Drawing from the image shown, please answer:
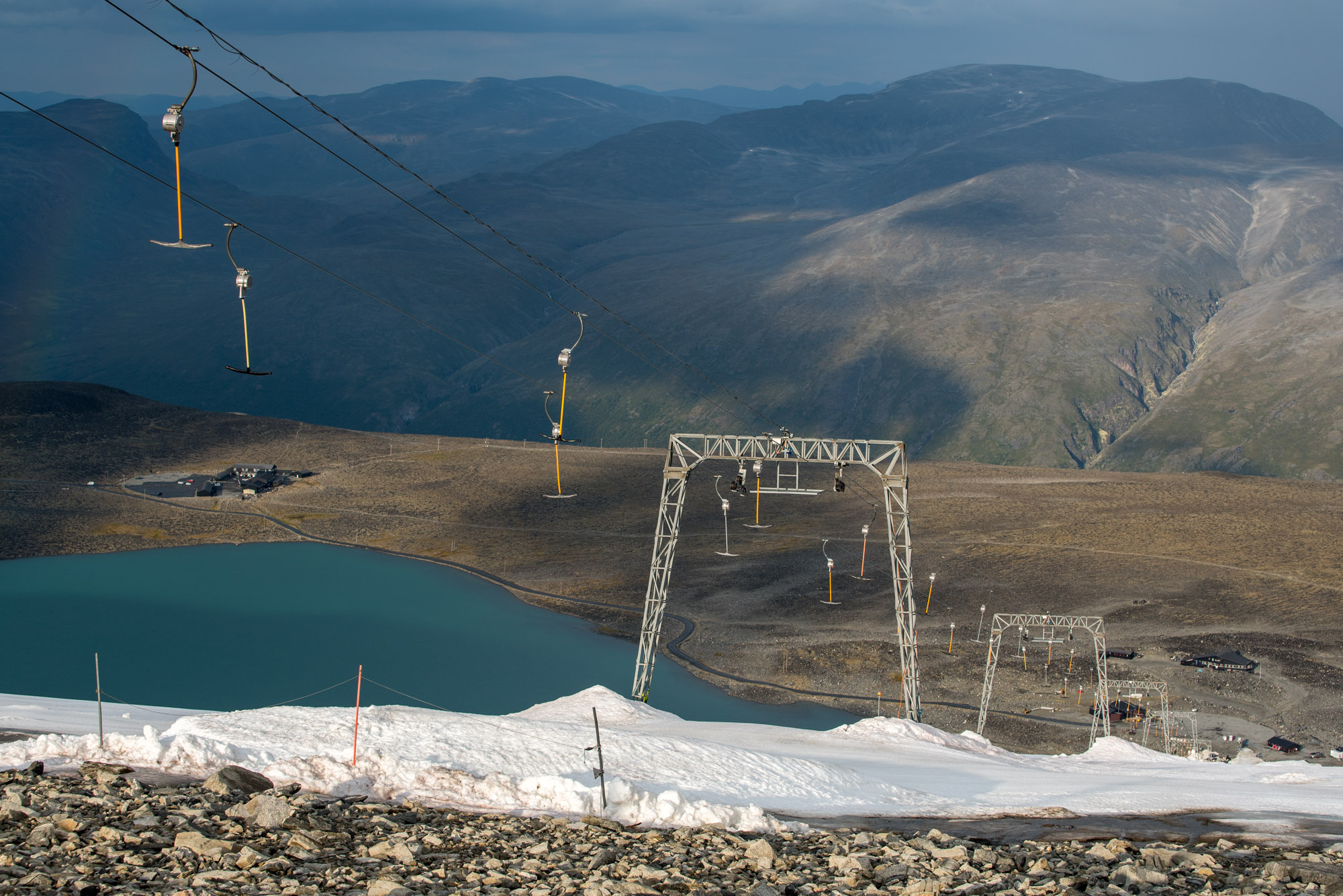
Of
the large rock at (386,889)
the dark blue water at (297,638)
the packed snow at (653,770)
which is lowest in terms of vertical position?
the dark blue water at (297,638)

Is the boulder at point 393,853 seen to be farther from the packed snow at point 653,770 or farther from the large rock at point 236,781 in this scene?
the large rock at point 236,781

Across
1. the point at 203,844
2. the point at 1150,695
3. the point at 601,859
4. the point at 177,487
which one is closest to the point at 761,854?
the point at 601,859

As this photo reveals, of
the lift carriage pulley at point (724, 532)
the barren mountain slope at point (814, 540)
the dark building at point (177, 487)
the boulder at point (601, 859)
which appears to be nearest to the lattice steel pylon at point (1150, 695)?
the barren mountain slope at point (814, 540)

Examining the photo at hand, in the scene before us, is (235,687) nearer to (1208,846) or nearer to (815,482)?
(1208,846)

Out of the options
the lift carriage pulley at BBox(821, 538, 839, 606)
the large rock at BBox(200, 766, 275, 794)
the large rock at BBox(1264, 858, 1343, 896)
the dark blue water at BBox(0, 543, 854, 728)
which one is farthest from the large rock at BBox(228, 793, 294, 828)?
the lift carriage pulley at BBox(821, 538, 839, 606)

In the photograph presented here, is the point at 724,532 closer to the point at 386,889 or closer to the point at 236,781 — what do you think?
the point at 236,781

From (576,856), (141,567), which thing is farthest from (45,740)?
(141,567)

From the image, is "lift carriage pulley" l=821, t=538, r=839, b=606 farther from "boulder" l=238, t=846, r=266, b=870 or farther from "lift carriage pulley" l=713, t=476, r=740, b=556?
"boulder" l=238, t=846, r=266, b=870
